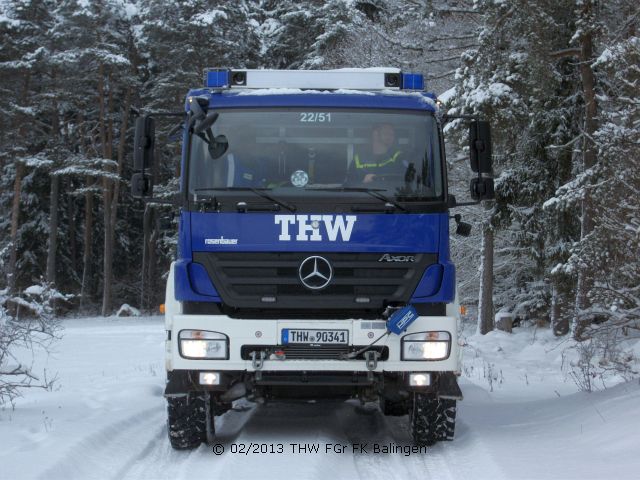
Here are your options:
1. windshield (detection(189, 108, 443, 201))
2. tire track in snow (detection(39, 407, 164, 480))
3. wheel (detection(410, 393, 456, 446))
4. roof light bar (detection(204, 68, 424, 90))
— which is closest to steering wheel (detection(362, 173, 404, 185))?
windshield (detection(189, 108, 443, 201))

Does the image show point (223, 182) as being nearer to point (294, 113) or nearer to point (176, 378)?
point (294, 113)

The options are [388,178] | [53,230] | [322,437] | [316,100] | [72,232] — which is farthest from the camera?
[72,232]

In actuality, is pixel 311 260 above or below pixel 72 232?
above

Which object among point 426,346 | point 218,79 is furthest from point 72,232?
point 426,346

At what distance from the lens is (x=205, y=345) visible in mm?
6656

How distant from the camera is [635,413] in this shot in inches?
280

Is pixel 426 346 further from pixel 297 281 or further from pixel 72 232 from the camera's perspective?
pixel 72 232

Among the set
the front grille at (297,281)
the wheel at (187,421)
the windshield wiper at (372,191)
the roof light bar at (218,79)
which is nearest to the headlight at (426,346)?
the front grille at (297,281)

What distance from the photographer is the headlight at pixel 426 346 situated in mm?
6676

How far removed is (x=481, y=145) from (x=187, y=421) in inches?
141

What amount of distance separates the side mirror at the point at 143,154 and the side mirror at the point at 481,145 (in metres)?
2.89

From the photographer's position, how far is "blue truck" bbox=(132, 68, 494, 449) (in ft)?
21.8

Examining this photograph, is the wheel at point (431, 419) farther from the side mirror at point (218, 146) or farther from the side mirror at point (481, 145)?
the side mirror at point (218, 146)

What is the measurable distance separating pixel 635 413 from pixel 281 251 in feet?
11.1
